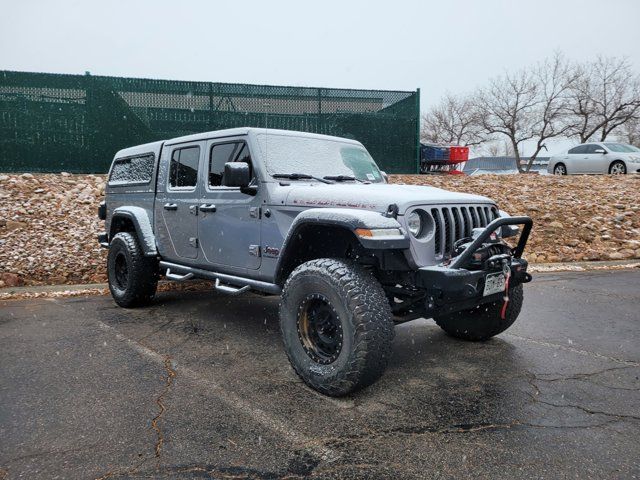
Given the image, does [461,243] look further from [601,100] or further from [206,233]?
[601,100]

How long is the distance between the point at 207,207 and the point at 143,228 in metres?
1.33

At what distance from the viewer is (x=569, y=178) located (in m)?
13.4

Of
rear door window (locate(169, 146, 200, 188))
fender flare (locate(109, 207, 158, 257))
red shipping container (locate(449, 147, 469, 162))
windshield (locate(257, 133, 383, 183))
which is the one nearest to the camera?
windshield (locate(257, 133, 383, 183))

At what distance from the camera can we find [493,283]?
3352 millimetres

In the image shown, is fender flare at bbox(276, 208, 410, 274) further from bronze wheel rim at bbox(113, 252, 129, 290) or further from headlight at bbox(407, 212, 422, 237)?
bronze wheel rim at bbox(113, 252, 129, 290)

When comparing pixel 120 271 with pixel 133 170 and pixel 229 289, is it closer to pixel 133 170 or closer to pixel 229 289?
pixel 133 170

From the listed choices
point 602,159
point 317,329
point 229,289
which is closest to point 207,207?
point 229,289

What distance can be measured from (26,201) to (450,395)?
882 centimetres

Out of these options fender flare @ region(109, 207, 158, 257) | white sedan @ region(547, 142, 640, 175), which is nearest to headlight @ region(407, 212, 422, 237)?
fender flare @ region(109, 207, 158, 257)

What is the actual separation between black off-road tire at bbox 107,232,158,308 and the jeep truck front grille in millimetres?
3380

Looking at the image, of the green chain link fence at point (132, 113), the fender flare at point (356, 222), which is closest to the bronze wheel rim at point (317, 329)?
the fender flare at point (356, 222)

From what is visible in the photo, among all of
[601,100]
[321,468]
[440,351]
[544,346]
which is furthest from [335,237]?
[601,100]

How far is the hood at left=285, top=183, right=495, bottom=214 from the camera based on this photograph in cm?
328

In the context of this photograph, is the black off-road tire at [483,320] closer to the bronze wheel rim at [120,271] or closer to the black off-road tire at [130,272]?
the black off-road tire at [130,272]
